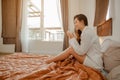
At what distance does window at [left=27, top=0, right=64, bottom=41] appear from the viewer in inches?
216

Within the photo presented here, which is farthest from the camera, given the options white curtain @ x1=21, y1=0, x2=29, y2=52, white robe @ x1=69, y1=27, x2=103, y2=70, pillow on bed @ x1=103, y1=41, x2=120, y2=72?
white curtain @ x1=21, y1=0, x2=29, y2=52

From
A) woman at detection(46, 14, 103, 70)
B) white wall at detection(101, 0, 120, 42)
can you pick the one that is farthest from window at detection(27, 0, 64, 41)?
woman at detection(46, 14, 103, 70)

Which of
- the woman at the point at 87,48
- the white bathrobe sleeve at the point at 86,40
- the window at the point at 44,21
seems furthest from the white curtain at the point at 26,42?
the white bathrobe sleeve at the point at 86,40

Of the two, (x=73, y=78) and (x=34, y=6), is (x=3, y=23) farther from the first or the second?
(x=73, y=78)

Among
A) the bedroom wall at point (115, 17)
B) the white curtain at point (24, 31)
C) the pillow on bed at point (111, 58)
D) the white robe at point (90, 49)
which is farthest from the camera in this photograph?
the white curtain at point (24, 31)

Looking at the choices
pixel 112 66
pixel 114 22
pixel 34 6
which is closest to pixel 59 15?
pixel 34 6

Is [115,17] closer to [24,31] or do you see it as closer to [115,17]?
[115,17]

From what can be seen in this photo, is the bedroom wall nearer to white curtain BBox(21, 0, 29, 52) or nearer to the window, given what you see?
the window

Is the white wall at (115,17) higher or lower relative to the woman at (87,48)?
higher

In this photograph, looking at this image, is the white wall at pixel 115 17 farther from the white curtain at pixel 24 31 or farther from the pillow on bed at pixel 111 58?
the white curtain at pixel 24 31

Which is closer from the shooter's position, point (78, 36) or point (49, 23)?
point (78, 36)

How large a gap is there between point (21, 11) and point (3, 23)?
2.52 ft

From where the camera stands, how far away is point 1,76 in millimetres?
1609

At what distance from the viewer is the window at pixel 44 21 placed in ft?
18.0
